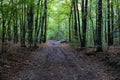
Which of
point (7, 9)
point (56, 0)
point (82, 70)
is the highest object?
point (56, 0)

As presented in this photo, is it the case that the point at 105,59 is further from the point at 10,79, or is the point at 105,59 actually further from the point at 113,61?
the point at 10,79

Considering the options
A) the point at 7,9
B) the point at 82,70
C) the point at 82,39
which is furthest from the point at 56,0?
the point at 82,70

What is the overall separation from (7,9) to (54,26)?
191ft

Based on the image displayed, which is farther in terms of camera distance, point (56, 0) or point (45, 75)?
point (56, 0)

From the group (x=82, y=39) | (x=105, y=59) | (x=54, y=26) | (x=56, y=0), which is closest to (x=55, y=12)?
(x=56, y=0)

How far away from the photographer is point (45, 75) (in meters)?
11.2

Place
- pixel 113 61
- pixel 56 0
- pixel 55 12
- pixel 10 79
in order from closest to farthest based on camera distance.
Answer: pixel 10 79 < pixel 113 61 < pixel 56 0 < pixel 55 12

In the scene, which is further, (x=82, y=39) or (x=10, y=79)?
(x=82, y=39)

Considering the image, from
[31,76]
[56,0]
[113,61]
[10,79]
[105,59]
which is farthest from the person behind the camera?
[56,0]

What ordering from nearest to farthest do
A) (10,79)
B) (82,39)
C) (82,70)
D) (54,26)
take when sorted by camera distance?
(10,79) < (82,70) < (82,39) < (54,26)

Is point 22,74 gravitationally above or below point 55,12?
below

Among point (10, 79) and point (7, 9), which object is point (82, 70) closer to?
point (10, 79)

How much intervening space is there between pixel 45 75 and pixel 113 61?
201 inches

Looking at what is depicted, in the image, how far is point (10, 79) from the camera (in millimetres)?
10070
